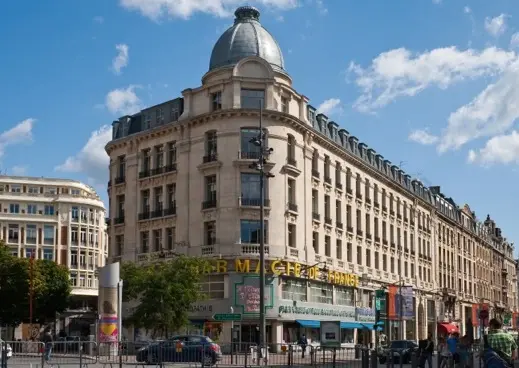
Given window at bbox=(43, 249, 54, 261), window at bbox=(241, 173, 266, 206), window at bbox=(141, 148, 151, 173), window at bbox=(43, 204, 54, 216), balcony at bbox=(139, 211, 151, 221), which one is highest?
window at bbox=(43, 204, 54, 216)

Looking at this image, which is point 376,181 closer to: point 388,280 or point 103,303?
point 388,280

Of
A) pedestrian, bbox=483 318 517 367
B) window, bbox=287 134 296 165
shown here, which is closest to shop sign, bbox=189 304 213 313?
window, bbox=287 134 296 165

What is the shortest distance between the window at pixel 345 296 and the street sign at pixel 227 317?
12.1m

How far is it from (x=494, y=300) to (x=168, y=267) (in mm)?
78691

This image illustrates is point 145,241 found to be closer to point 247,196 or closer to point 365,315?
point 247,196

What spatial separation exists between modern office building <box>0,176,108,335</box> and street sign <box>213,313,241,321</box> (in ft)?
147

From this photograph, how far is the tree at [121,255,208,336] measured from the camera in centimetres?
4422

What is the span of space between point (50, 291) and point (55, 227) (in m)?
25.4

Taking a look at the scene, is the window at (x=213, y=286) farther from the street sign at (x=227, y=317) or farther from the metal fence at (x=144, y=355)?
the metal fence at (x=144, y=355)

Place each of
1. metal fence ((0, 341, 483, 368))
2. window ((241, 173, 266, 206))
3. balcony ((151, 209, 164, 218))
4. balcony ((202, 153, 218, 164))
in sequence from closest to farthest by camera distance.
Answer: metal fence ((0, 341, 483, 368)), window ((241, 173, 266, 206)), balcony ((202, 153, 218, 164)), balcony ((151, 209, 164, 218))

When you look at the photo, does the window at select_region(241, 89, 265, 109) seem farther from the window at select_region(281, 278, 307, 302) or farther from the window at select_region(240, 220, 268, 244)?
the window at select_region(281, 278, 307, 302)

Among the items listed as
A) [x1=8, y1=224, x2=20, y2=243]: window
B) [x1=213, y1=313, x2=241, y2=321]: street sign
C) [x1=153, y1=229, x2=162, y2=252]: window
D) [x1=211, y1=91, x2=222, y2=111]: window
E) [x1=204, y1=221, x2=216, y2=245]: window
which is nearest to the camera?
[x1=213, y1=313, x2=241, y2=321]: street sign

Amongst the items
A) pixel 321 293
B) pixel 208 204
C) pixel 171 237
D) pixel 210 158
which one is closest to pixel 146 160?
pixel 171 237

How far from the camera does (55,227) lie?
3775 inches
